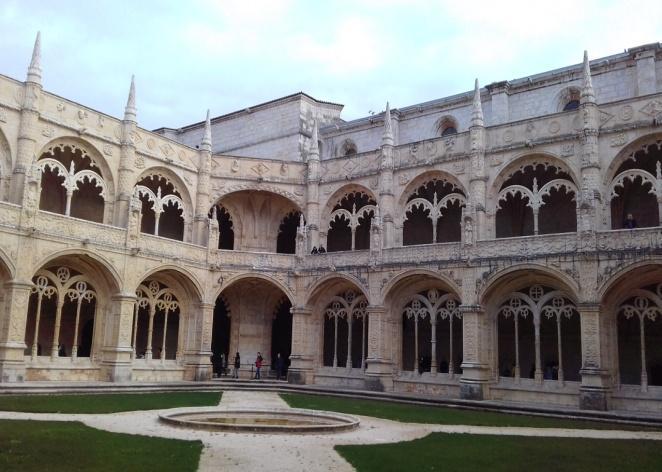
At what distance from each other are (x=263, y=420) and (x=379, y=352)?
12.7 m

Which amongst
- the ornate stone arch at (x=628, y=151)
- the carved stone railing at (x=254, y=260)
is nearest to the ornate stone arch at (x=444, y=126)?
the carved stone railing at (x=254, y=260)

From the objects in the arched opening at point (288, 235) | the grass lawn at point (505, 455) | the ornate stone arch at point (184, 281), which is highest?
the arched opening at point (288, 235)

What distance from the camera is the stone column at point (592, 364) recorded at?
22.7m

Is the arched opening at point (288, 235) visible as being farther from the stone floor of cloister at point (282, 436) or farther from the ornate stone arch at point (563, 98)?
the stone floor of cloister at point (282, 436)

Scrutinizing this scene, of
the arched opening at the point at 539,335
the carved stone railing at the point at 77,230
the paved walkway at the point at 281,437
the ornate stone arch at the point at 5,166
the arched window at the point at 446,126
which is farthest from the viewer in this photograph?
the arched window at the point at 446,126

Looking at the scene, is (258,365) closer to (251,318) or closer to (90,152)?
(251,318)

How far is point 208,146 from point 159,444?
2252cm

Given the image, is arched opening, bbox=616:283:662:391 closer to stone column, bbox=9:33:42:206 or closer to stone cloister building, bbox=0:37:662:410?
stone cloister building, bbox=0:37:662:410

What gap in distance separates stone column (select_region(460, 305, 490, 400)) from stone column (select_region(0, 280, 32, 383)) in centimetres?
1662

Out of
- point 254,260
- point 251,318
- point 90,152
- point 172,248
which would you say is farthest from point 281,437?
point 251,318

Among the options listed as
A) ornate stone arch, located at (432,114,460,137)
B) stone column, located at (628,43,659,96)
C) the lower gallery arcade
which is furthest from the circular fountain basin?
ornate stone arch, located at (432,114,460,137)

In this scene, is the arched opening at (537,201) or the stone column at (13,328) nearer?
the stone column at (13,328)

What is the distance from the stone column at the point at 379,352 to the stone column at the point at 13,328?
45.8 feet

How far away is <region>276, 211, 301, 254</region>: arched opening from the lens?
3644 cm
